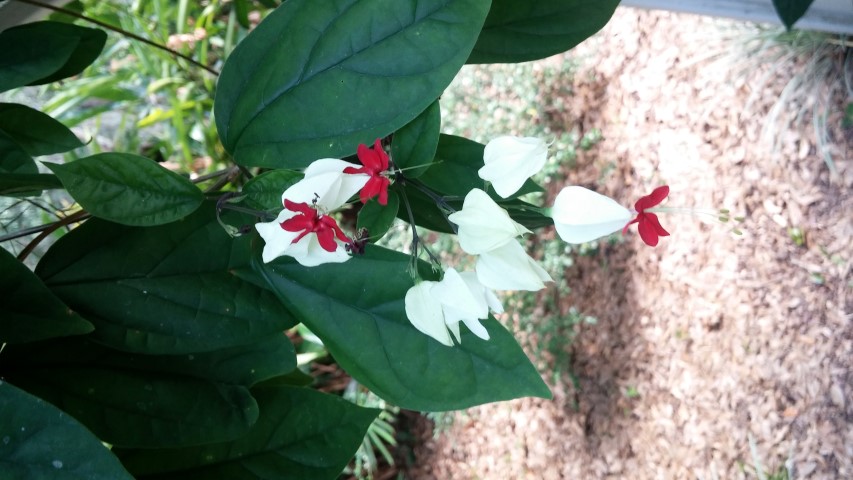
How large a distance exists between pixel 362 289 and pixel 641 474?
4.48 ft

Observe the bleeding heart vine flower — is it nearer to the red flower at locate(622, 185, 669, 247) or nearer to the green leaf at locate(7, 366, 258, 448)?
the red flower at locate(622, 185, 669, 247)

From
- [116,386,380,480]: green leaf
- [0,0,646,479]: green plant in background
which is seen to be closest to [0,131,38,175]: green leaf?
[0,0,646,479]: green plant in background

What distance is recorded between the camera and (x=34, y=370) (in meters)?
0.55

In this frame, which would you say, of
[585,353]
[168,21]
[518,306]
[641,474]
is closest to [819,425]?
[641,474]

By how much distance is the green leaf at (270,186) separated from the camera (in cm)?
43

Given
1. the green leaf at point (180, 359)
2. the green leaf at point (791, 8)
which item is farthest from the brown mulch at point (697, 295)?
the green leaf at point (180, 359)

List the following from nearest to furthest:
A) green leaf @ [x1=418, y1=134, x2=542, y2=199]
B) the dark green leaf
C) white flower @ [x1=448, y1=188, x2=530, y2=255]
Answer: white flower @ [x1=448, y1=188, x2=530, y2=255]
green leaf @ [x1=418, y1=134, x2=542, y2=199]
the dark green leaf

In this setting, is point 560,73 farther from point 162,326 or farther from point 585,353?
point 162,326

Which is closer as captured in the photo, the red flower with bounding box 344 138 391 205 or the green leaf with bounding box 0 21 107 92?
the red flower with bounding box 344 138 391 205

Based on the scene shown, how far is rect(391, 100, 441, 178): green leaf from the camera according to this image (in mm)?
422

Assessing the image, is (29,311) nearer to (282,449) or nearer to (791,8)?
(282,449)

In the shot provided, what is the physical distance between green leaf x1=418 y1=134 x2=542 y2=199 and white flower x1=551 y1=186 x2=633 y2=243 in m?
0.10

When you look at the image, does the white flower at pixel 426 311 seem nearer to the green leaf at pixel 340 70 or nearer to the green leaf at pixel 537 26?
the green leaf at pixel 340 70

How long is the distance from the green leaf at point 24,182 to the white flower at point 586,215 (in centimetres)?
32
